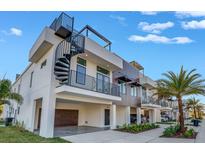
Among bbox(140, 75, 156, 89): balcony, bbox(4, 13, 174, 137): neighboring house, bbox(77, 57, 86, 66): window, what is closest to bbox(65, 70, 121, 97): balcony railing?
bbox(4, 13, 174, 137): neighboring house

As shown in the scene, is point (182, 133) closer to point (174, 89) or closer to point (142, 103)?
point (174, 89)

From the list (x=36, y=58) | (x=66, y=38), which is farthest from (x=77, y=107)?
(x=66, y=38)

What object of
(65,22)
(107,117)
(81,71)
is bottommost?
(107,117)

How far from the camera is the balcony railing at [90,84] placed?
12133 mm

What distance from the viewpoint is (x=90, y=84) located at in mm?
13422

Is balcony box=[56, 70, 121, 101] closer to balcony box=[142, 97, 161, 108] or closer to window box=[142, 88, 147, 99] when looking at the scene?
balcony box=[142, 97, 161, 108]

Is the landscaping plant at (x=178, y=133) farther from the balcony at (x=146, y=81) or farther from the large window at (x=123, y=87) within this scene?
the balcony at (x=146, y=81)

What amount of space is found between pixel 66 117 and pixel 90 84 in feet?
17.1

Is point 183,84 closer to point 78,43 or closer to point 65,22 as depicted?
point 78,43

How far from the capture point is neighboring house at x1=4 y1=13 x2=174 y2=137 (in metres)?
10.8

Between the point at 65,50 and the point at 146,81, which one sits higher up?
the point at 65,50

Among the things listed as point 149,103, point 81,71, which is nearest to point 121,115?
point 149,103

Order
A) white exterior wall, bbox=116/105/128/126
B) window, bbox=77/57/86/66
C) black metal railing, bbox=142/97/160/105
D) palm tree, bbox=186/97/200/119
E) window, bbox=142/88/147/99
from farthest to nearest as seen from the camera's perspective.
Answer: palm tree, bbox=186/97/200/119 → window, bbox=142/88/147/99 → black metal railing, bbox=142/97/160/105 → white exterior wall, bbox=116/105/128/126 → window, bbox=77/57/86/66
